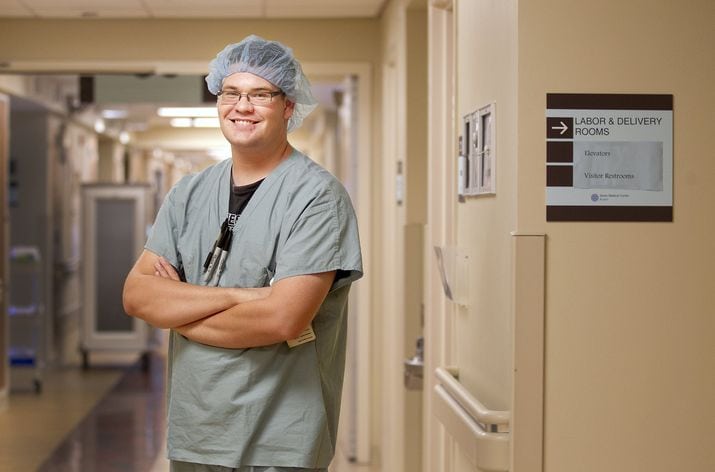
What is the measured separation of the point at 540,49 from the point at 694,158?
15.1 inches

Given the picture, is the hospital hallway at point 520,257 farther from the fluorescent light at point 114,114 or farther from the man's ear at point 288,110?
the fluorescent light at point 114,114

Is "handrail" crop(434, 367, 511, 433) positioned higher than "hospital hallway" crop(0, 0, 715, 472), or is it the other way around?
"hospital hallway" crop(0, 0, 715, 472)

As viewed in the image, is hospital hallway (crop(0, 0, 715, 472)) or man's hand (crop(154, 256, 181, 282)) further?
man's hand (crop(154, 256, 181, 282))

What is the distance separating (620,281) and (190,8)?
3891 millimetres

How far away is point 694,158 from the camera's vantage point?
213cm

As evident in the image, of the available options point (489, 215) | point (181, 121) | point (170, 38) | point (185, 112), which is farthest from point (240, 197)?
point (181, 121)

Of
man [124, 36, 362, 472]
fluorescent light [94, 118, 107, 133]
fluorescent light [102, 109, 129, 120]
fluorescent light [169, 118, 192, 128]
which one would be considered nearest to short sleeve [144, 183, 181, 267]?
man [124, 36, 362, 472]

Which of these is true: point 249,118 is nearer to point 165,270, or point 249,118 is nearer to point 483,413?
point 165,270

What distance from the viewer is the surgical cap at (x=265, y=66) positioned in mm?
2385

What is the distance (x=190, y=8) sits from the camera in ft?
18.1

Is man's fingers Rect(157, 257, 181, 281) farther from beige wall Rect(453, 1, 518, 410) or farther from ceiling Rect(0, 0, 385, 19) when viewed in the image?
ceiling Rect(0, 0, 385, 19)

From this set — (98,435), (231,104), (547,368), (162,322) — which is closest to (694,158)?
(547,368)

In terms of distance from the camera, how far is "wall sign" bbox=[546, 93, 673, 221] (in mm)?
2113

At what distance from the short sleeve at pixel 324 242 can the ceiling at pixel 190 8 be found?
10.5 feet
